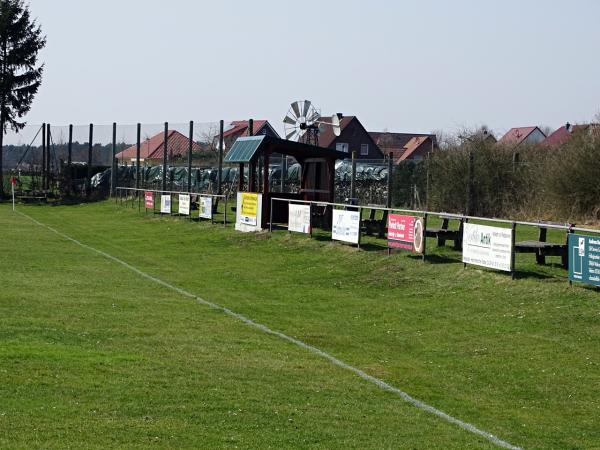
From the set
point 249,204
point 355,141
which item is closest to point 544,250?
point 249,204

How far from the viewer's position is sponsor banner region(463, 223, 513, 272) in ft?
62.2

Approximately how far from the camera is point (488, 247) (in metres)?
19.6

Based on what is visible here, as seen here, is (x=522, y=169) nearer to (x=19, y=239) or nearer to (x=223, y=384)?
(x=19, y=239)

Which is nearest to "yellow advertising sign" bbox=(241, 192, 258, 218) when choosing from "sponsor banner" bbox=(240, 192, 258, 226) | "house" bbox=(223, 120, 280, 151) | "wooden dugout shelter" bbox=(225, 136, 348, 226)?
"sponsor banner" bbox=(240, 192, 258, 226)

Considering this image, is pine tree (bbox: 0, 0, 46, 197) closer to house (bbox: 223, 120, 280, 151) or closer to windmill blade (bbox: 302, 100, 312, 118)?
house (bbox: 223, 120, 280, 151)

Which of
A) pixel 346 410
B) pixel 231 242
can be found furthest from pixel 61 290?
pixel 231 242

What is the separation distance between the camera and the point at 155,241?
35156mm

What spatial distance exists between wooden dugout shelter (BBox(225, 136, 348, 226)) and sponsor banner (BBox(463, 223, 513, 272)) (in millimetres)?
13736

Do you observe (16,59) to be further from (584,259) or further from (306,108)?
(584,259)

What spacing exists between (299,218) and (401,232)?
284 inches

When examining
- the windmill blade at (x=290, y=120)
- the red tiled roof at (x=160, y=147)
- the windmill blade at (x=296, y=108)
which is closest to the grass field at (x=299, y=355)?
the windmill blade at (x=296, y=108)

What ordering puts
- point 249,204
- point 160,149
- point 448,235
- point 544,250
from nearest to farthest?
point 544,250, point 448,235, point 249,204, point 160,149

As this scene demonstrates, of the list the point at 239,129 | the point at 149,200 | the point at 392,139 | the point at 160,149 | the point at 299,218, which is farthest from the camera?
the point at 392,139

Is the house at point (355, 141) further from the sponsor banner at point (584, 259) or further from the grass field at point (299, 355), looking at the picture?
the sponsor banner at point (584, 259)
